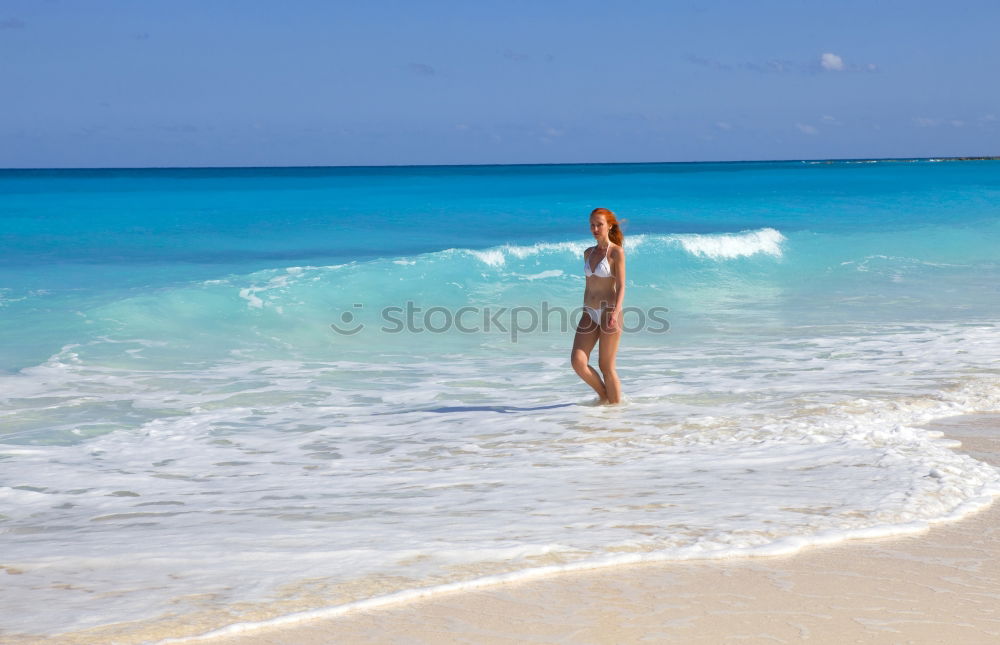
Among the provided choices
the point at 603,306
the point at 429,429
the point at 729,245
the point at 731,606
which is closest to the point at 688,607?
the point at 731,606

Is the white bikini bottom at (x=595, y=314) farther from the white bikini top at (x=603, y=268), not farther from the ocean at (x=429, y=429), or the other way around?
the ocean at (x=429, y=429)

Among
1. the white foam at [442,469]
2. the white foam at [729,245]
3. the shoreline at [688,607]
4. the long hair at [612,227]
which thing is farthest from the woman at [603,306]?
the white foam at [729,245]

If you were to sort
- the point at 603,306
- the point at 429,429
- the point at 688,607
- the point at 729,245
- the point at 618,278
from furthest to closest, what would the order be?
1. the point at 729,245
2. the point at 603,306
3. the point at 618,278
4. the point at 429,429
5. the point at 688,607

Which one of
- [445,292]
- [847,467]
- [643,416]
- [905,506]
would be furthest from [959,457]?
[445,292]

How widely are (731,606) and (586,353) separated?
4.13 m

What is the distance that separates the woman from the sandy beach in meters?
3.47

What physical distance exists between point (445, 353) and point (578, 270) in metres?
9.54

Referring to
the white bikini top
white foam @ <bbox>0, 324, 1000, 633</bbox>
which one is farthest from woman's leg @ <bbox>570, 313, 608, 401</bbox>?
the white bikini top

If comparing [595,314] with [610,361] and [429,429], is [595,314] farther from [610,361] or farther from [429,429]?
[429,429]

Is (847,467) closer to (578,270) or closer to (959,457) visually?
(959,457)

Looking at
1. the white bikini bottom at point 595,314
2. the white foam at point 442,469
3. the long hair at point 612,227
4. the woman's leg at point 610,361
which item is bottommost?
the white foam at point 442,469

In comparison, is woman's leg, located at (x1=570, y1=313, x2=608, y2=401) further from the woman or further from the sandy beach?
the sandy beach

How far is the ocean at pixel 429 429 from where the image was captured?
4.21 m

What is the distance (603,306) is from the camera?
7641 mm
